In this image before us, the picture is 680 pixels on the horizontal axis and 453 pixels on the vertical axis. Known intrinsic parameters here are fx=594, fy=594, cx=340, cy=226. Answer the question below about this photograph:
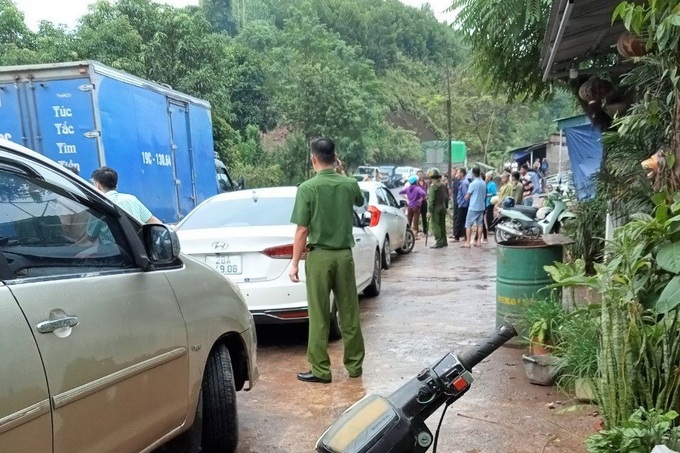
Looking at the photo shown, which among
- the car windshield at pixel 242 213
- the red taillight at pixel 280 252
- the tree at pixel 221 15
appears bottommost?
the red taillight at pixel 280 252

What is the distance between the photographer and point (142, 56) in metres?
20.5

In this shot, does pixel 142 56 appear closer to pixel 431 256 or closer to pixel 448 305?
pixel 431 256

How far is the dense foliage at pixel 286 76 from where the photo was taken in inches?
822

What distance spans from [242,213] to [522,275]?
2715mm

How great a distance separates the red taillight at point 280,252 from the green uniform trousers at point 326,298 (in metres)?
0.66

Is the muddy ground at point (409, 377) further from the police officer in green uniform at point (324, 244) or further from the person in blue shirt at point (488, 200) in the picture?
the person in blue shirt at point (488, 200)

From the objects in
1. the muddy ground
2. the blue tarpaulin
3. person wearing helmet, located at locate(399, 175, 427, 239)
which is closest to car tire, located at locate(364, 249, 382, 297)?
the muddy ground

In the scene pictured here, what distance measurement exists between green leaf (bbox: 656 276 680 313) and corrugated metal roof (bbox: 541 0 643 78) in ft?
6.96

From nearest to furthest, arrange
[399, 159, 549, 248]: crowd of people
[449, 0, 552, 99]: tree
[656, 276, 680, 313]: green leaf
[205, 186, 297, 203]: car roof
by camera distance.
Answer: [656, 276, 680, 313]: green leaf
[449, 0, 552, 99]: tree
[205, 186, 297, 203]: car roof
[399, 159, 549, 248]: crowd of people

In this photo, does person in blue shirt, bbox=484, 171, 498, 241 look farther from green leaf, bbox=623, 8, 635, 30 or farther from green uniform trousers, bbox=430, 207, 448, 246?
green leaf, bbox=623, 8, 635, 30

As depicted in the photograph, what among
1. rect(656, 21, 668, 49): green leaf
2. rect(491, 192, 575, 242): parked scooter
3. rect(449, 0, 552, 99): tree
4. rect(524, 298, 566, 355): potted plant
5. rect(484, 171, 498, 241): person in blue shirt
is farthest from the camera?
rect(484, 171, 498, 241): person in blue shirt

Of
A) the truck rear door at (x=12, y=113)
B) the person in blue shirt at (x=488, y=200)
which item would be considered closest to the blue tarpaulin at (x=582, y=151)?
the person in blue shirt at (x=488, y=200)

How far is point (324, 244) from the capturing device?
4.40 m

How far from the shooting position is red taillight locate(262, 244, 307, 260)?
5141 millimetres
